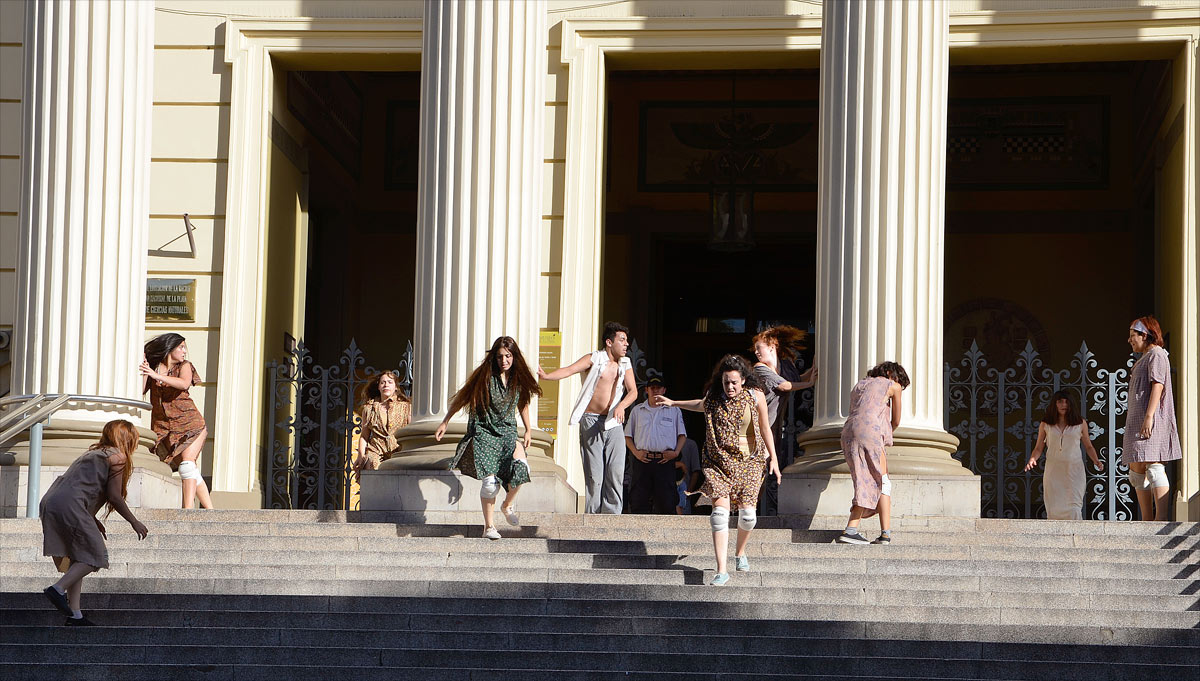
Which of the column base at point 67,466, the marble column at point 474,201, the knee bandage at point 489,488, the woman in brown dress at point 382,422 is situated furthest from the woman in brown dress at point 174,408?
the knee bandage at point 489,488

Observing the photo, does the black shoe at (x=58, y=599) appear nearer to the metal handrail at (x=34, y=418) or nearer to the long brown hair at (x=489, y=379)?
the long brown hair at (x=489, y=379)

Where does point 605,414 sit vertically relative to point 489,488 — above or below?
above

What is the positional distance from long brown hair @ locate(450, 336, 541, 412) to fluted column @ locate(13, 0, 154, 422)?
3.82 m

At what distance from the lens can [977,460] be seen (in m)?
20.3

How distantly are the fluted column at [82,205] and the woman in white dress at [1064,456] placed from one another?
7.74m

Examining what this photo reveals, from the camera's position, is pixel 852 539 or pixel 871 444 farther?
pixel 871 444

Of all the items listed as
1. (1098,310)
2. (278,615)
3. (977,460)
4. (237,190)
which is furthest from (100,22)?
(1098,310)

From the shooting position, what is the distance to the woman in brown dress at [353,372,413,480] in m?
15.7

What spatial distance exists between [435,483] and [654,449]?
218cm

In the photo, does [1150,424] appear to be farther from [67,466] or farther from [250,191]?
[250,191]

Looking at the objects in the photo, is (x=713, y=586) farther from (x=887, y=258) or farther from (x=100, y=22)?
(x=100, y=22)

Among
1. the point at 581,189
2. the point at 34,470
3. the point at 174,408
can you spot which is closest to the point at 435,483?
the point at 174,408

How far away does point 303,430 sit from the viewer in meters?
18.2

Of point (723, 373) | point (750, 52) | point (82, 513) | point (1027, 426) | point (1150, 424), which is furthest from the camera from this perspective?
point (750, 52)
